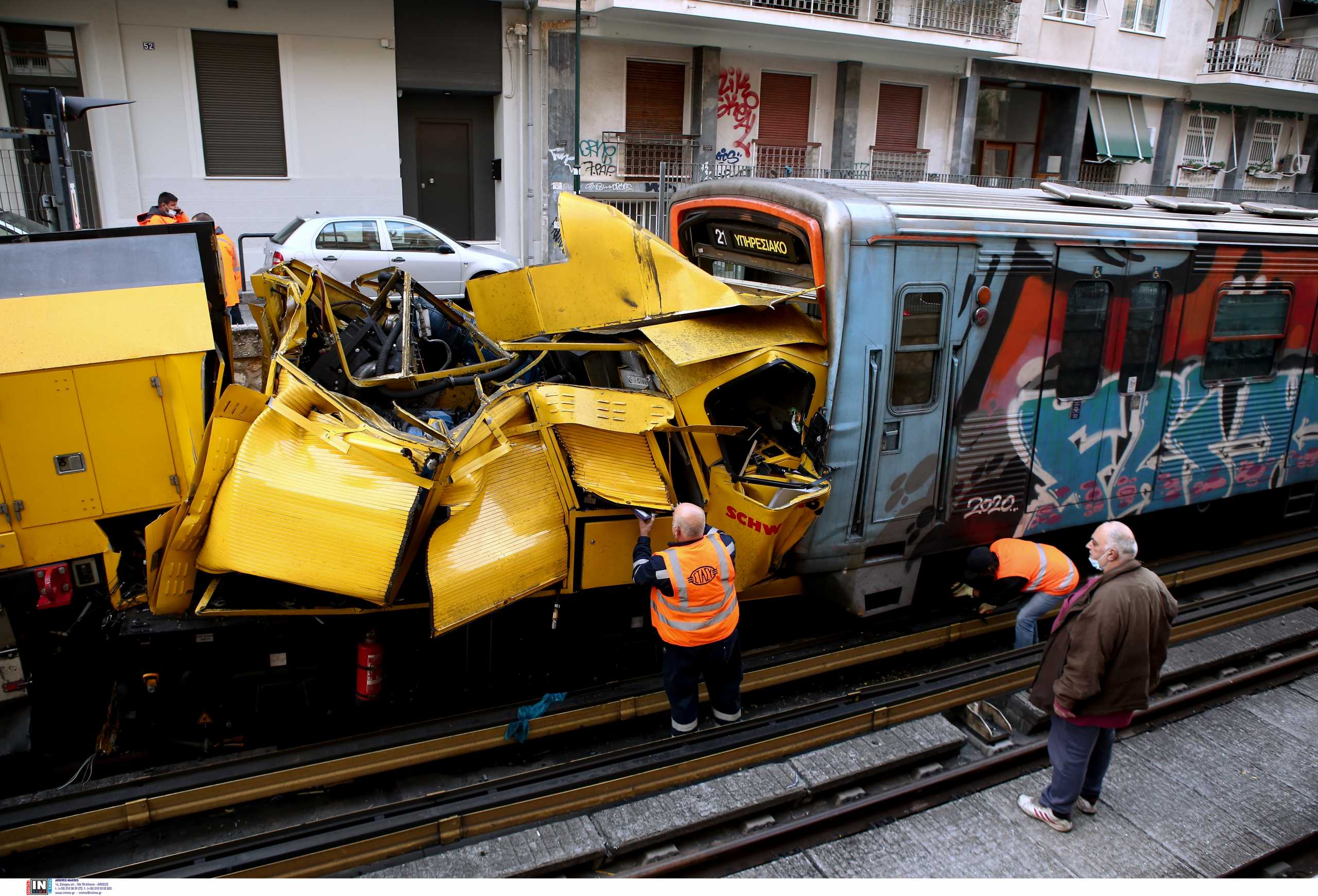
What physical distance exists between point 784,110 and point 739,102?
123 centimetres

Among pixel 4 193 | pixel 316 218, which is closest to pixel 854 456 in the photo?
pixel 316 218

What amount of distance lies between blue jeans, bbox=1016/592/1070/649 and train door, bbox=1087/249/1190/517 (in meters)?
0.96

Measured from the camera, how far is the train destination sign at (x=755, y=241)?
18.8 ft

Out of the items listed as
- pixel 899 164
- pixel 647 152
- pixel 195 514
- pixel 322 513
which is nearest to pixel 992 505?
pixel 322 513

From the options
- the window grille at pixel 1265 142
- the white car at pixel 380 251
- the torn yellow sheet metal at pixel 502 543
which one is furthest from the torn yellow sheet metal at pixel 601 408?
the window grille at pixel 1265 142

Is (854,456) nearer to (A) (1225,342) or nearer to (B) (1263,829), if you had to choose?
(B) (1263,829)

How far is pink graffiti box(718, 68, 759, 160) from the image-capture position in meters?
19.3

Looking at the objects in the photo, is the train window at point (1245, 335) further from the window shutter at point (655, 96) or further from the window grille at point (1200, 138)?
the window grille at point (1200, 138)

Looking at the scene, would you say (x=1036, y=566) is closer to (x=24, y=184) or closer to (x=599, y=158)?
(x=24, y=184)

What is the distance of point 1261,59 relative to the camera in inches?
972

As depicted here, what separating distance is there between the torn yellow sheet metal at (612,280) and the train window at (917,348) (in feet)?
2.77

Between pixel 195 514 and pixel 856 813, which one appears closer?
pixel 195 514

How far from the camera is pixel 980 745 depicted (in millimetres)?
5133

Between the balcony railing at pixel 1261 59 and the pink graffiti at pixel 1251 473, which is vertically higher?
the balcony railing at pixel 1261 59
